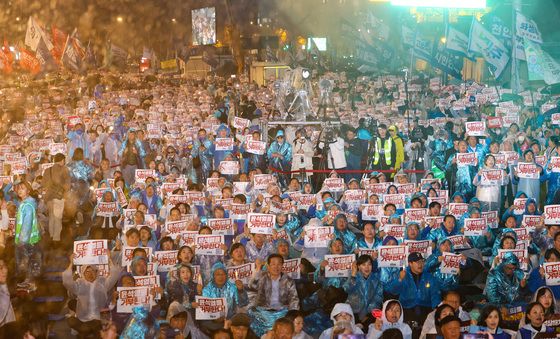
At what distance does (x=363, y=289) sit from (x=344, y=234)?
1.48 m

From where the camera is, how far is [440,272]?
11031 millimetres

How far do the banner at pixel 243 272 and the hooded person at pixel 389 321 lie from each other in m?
1.95

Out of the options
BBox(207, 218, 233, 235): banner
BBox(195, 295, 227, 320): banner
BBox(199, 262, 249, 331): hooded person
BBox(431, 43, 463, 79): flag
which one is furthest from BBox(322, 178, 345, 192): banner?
BBox(431, 43, 463, 79): flag

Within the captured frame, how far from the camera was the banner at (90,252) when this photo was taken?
10375mm

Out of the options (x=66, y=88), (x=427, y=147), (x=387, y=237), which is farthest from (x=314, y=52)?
(x=387, y=237)

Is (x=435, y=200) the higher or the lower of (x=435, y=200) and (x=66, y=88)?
the lower

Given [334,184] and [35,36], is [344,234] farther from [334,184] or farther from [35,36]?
[35,36]

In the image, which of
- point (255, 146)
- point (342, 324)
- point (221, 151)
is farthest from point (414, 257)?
point (221, 151)

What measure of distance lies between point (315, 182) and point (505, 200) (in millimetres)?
4014

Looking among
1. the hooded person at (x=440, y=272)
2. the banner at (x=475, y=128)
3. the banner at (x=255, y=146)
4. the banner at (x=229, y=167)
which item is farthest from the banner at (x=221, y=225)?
the banner at (x=475, y=128)

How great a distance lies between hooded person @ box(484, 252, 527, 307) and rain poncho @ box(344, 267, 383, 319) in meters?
1.34

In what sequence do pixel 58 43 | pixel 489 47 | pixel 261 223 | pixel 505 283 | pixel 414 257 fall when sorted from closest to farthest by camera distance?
pixel 505 283 → pixel 414 257 → pixel 261 223 → pixel 489 47 → pixel 58 43

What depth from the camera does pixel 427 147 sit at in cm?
1911

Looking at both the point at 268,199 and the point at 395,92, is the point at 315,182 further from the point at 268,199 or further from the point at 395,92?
the point at 395,92
